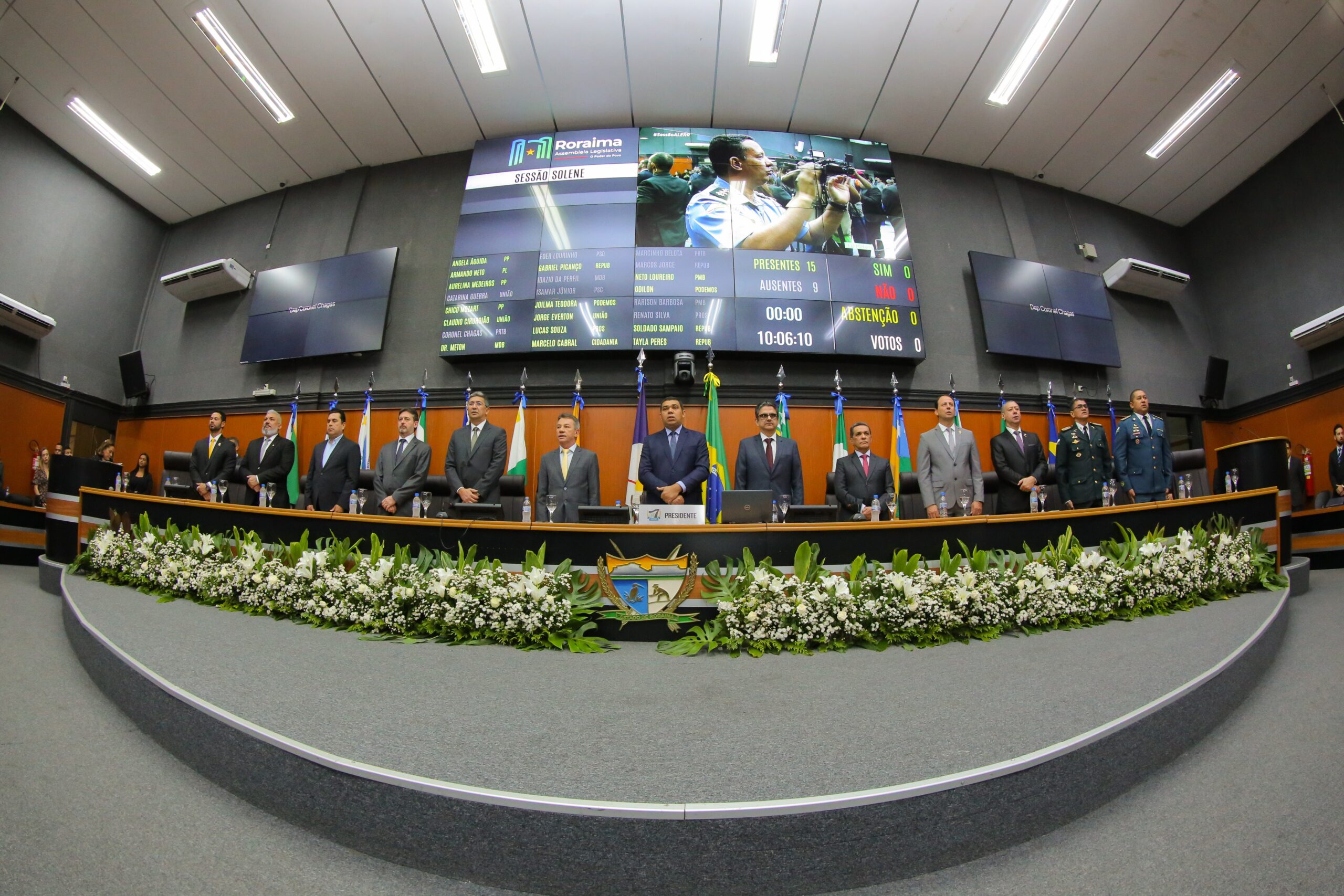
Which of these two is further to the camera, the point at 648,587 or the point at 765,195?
the point at 765,195

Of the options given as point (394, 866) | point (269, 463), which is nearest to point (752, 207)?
point (269, 463)

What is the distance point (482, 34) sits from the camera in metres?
4.63

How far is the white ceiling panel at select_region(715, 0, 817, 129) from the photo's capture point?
4.50 metres

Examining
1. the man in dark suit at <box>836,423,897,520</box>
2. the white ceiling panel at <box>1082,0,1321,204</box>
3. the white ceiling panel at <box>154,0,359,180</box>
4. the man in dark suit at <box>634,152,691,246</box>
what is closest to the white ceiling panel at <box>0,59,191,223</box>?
the white ceiling panel at <box>154,0,359,180</box>

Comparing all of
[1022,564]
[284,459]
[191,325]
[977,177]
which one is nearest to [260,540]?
[284,459]

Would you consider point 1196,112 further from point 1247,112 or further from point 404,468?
point 404,468

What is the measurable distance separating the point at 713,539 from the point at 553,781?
1471 mm

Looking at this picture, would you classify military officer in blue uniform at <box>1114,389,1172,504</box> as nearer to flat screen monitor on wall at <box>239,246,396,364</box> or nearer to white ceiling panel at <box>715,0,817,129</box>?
white ceiling panel at <box>715,0,817,129</box>

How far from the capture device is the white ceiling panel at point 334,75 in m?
4.49

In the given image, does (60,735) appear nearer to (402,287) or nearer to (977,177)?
(402,287)

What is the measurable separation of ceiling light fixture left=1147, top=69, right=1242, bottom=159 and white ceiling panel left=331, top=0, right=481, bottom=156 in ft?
25.0

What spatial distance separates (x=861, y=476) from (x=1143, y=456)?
2383 millimetres

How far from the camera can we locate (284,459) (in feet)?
14.8

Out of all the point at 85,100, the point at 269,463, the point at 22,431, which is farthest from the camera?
the point at 22,431
